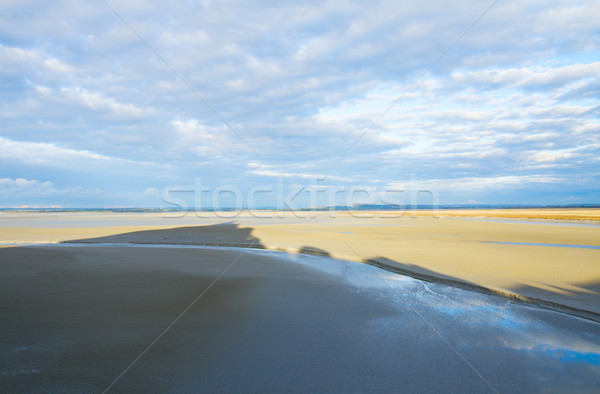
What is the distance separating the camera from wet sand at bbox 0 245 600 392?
13.3 ft

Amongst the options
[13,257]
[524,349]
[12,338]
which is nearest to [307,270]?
[524,349]

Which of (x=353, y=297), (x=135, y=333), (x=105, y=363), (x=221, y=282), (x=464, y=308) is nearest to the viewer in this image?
(x=105, y=363)

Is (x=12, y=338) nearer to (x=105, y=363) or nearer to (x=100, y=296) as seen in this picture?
(x=105, y=363)

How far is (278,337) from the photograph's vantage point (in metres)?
5.42

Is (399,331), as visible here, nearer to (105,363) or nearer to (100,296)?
(105,363)

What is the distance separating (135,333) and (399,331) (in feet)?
14.1

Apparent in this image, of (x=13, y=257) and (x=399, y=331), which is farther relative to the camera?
(x=13, y=257)

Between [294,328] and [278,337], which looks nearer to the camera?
[278,337]

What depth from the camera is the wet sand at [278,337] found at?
4055 millimetres

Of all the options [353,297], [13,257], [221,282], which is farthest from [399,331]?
[13,257]

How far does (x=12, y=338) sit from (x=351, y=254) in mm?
11534

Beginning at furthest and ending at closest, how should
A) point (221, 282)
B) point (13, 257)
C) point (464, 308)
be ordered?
point (13, 257) < point (221, 282) < point (464, 308)

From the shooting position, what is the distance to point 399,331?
19.1 ft

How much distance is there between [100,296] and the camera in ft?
24.2
